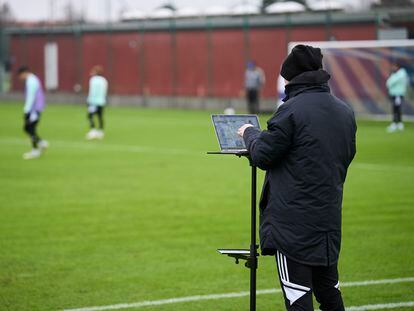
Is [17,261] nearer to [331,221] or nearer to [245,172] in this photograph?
[331,221]

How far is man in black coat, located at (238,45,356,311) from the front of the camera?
5.55 meters

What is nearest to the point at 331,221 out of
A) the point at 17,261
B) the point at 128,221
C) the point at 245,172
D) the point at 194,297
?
the point at 194,297

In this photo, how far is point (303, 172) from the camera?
557 centimetres

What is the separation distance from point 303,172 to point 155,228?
674cm

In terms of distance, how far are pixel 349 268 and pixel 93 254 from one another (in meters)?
2.98

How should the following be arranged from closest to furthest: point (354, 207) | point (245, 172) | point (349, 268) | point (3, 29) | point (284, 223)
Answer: point (284, 223), point (349, 268), point (354, 207), point (245, 172), point (3, 29)

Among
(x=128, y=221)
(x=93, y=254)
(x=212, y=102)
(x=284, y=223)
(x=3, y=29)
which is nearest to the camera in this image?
(x=284, y=223)

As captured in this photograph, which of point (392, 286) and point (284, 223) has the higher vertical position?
point (284, 223)

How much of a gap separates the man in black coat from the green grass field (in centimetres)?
252

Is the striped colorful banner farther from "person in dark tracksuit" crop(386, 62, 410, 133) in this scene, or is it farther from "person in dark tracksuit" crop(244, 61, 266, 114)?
"person in dark tracksuit" crop(244, 61, 266, 114)

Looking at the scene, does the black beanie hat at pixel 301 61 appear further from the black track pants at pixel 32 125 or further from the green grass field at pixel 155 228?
the black track pants at pixel 32 125

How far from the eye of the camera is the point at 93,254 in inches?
411

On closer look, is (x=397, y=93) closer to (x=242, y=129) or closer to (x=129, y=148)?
(x=129, y=148)

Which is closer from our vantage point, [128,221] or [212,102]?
[128,221]
